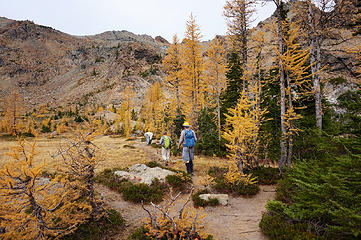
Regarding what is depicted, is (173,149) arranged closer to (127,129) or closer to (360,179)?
(360,179)

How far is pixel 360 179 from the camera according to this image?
2.89 metres

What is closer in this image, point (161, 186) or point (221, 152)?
point (161, 186)

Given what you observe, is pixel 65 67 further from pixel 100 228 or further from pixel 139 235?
pixel 139 235

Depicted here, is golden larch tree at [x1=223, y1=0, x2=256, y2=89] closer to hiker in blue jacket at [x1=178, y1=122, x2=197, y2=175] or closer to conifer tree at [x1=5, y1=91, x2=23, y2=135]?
hiker in blue jacket at [x1=178, y1=122, x2=197, y2=175]

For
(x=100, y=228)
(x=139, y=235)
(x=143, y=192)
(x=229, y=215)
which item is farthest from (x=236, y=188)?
(x=100, y=228)

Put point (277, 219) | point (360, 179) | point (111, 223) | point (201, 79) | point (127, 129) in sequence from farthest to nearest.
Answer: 1. point (127, 129)
2. point (201, 79)
3. point (111, 223)
4. point (277, 219)
5. point (360, 179)

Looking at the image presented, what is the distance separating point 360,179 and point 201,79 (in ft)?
47.8

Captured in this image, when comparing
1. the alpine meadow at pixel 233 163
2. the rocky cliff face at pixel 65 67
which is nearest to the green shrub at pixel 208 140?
the alpine meadow at pixel 233 163

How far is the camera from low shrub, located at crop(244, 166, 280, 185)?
7.91 m

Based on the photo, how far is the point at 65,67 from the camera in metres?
107

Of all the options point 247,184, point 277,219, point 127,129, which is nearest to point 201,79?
point 247,184

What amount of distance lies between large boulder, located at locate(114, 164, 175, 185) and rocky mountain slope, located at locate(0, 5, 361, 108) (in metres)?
51.9

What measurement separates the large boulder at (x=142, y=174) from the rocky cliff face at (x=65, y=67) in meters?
54.4

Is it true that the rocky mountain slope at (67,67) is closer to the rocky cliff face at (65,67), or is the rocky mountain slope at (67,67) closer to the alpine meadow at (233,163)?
the rocky cliff face at (65,67)
